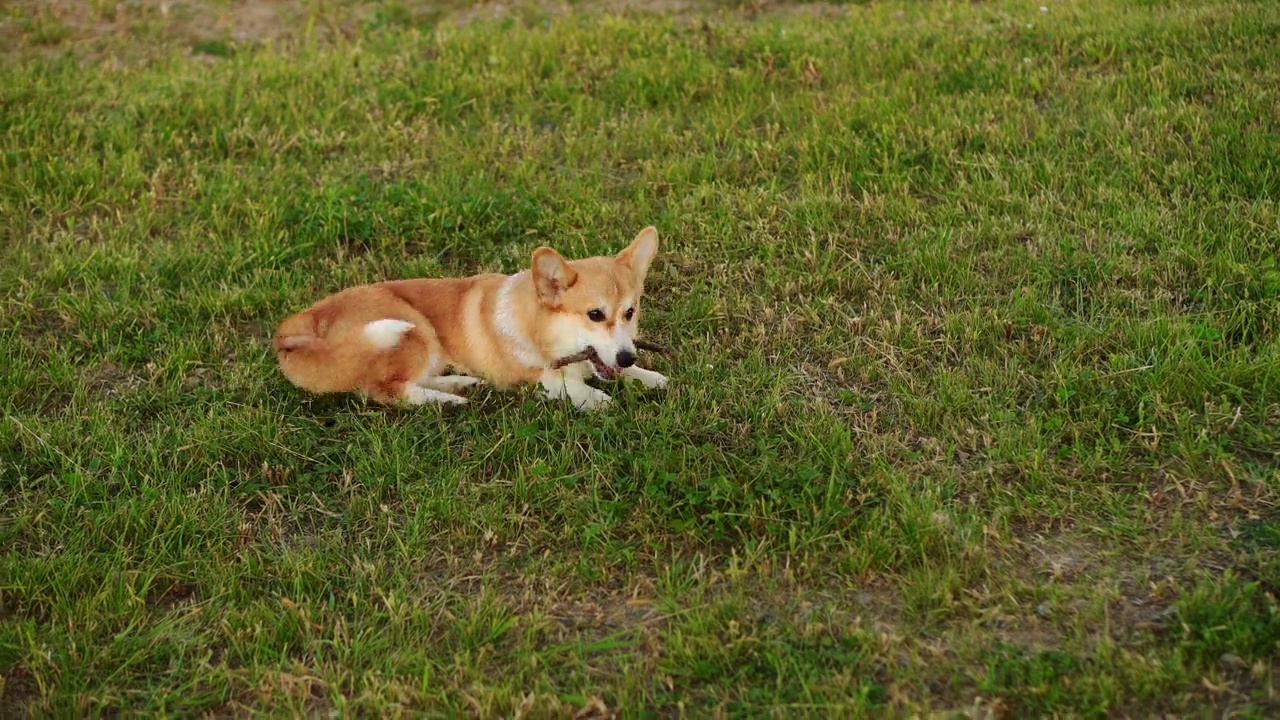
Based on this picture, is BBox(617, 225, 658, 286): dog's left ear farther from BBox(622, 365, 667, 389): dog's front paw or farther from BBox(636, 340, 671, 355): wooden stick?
BBox(622, 365, 667, 389): dog's front paw

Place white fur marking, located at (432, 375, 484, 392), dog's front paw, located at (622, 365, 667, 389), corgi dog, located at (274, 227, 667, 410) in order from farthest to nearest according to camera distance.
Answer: white fur marking, located at (432, 375, 484, 392) < dog's front paw, located at (622, 365, 667, 389) < corgi dog, located at (274, 227, 667, 410)

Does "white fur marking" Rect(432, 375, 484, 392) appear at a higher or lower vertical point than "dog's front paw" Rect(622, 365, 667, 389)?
lower

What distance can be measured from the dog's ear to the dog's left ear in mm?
413

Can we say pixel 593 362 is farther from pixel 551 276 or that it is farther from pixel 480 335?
pixel 480 335

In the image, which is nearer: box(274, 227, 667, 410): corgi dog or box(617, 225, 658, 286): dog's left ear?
box(274, 227, 667, 410): corgi dog

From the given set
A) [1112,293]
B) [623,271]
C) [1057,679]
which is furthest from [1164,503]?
[623,271]

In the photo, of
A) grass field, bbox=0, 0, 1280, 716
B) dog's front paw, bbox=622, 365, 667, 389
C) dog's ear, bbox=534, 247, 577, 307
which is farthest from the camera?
dog's front paw, bbox=622, 365, 667, 389

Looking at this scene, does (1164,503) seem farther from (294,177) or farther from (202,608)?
(294,177)

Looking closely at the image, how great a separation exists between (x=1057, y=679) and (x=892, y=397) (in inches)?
76.1

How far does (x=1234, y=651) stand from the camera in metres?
3.77

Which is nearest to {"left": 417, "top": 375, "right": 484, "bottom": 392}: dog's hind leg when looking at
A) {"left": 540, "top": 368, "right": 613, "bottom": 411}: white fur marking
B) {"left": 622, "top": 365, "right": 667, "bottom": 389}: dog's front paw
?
{"left": 540, "top": 368, "right": 613, "bottom": 411}: white fur marking

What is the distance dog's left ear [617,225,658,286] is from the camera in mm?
5641

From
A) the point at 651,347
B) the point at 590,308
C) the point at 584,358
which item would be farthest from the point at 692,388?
the point at 590,308

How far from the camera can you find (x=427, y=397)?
18.0ft
